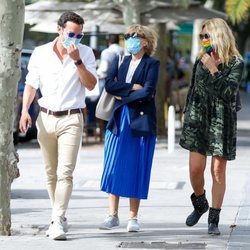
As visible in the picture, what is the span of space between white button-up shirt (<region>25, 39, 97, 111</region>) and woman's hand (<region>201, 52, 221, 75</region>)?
37.7 inches

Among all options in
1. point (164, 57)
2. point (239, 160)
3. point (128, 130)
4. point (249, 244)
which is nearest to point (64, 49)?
point (128, 130)

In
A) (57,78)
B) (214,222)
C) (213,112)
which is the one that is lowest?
(214,222)

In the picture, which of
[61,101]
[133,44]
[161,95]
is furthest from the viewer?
[161,95]

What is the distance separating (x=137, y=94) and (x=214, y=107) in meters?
0.74

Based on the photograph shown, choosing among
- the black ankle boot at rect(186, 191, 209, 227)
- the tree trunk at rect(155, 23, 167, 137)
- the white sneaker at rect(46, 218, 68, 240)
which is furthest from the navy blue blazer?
the tree trunk at rect(155, 23, 167, 137)

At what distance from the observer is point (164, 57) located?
858 inches

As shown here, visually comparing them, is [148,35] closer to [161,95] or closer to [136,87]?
[136,87]

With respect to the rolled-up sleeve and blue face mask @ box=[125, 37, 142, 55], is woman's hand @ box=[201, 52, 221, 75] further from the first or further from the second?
the rolled-up sleeve

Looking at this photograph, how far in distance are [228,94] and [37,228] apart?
2.11 metres

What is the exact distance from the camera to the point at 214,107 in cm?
905

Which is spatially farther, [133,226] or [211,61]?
[133,226]

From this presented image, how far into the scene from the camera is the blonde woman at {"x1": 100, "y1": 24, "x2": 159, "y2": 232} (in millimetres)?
9406

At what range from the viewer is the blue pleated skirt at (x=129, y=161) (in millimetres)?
9453

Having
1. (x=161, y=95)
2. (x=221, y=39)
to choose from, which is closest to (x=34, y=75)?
(x=221, y=39)
